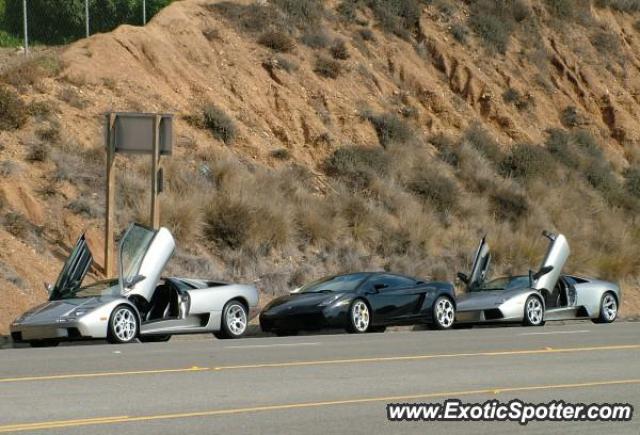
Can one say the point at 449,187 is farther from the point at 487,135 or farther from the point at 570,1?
the point at 570,1

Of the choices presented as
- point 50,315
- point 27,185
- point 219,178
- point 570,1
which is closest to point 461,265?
point 219,178

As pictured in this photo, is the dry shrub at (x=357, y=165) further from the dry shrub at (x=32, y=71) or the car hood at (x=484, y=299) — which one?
the car hood at (x=484, y=299)

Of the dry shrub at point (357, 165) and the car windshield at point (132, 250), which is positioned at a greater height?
the dry shrub at point (357, 165)

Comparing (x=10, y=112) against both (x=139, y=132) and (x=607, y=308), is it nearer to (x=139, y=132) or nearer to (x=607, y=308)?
(x=139, y=132)

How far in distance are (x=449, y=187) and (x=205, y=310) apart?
1658 centimetres

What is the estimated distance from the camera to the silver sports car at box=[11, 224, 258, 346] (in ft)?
58.2

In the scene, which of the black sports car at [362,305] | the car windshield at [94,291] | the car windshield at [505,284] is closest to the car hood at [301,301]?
the black sports car at [362,305]

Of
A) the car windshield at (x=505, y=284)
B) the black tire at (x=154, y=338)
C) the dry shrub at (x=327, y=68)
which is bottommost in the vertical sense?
the black tire at (x=154, y=338)

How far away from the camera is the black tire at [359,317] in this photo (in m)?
20.7

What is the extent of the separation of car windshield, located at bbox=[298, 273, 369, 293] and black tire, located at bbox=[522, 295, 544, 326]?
131 inches

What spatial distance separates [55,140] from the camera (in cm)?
2912

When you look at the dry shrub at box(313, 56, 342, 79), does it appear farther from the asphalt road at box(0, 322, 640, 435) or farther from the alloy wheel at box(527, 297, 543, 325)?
the asphalt road at box(0, 322, 640, 435)

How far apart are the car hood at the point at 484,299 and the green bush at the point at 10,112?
40.3 feet

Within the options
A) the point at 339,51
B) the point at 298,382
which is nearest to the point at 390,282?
the point at 298,382
